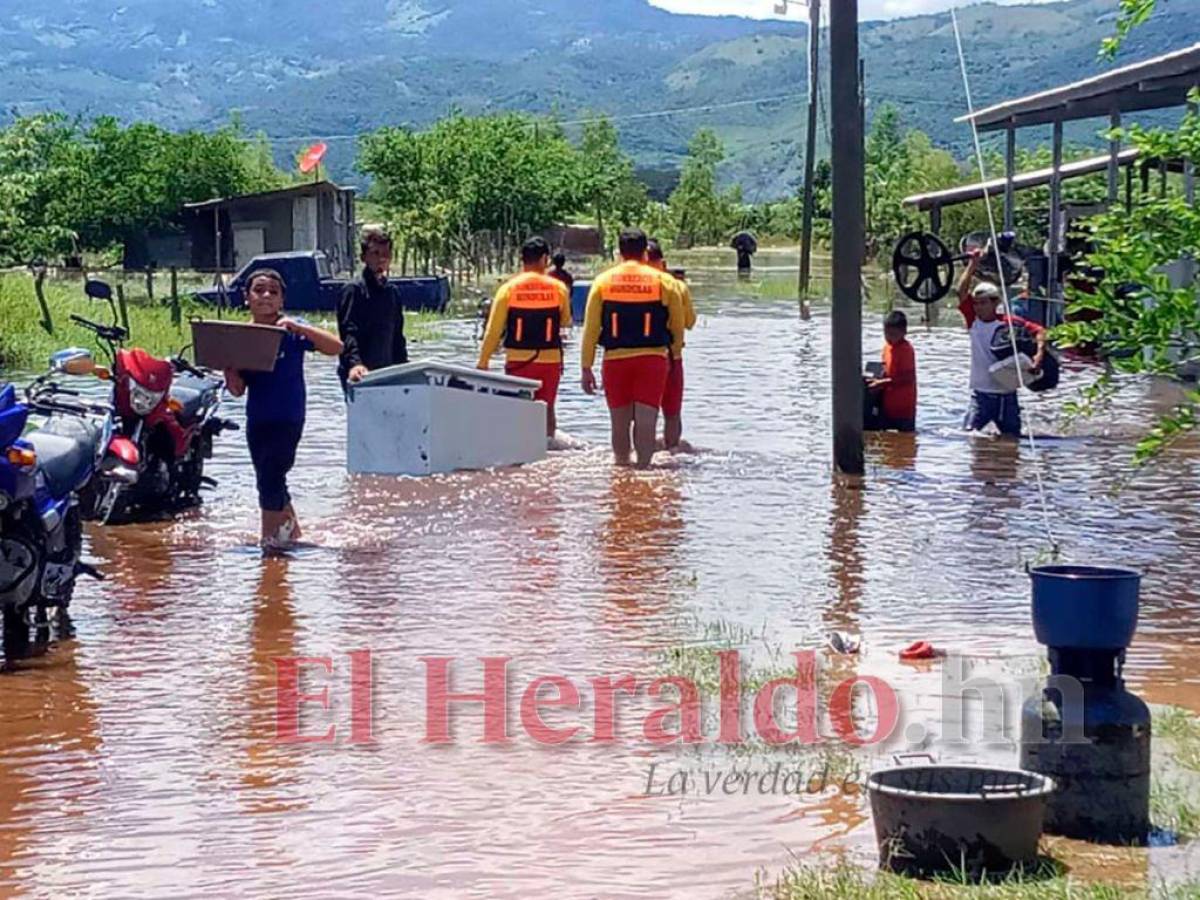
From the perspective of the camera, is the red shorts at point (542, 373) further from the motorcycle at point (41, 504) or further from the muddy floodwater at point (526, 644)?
the motorcycle at point (41, 504)

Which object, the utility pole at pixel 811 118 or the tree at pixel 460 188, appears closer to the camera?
the utility pole at pixel 811 118

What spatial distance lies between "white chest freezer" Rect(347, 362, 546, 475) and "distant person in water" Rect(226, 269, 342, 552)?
8.80 feet

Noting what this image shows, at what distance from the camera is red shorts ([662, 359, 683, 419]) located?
1589cm

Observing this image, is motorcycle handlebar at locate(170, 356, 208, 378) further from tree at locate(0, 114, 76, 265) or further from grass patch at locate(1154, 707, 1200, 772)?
tree at locate(0, 114, 76, 265)

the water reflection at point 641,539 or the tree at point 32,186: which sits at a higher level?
the tree at point 32,186

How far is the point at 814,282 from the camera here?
53719 mm

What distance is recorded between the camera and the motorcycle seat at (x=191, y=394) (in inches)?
499

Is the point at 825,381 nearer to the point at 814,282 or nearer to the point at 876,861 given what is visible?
the point at 876,861

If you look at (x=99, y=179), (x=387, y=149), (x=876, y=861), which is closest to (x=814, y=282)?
(x=387, y=149)

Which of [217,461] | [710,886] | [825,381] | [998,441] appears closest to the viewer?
[710,886]

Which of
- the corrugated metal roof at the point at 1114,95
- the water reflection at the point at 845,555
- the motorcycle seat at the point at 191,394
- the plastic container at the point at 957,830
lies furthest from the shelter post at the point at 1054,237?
the plastic container at the point at 957,830

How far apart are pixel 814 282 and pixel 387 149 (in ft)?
55.2

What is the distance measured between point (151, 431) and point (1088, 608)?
765 cm

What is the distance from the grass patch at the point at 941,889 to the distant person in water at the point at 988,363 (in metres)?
11.1
